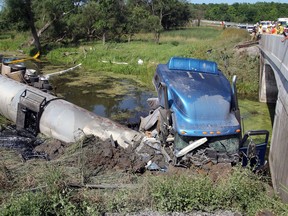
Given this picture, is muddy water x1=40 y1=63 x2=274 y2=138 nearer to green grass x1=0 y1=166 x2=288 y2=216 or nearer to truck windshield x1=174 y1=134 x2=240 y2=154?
truck windshield x1=174 y1=134 x2=240 y2=154

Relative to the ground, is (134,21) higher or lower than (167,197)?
higher

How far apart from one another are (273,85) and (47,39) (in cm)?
2719

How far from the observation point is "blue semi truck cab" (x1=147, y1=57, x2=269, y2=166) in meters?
7.96

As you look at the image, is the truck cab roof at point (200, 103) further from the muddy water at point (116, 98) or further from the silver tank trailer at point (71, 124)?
the muddy water at point (116, 98)

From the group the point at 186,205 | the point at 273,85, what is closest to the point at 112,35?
the point at 273,85

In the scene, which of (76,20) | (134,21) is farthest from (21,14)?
(134,21)

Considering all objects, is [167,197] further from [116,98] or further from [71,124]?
[116,98]

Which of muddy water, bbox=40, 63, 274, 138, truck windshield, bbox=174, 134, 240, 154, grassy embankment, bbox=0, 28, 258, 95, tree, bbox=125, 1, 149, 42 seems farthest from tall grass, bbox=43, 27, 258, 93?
truck windshield, bbox=174, 134, 240, 154

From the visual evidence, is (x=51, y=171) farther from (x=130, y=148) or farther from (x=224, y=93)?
(x=224, y=93)

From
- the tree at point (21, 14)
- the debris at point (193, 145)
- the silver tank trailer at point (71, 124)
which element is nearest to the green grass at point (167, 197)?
the debris at point (193, 145)

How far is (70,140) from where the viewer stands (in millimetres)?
10891

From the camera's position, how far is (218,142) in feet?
26.6

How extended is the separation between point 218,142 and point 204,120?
60cm

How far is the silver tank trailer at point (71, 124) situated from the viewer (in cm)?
1033
